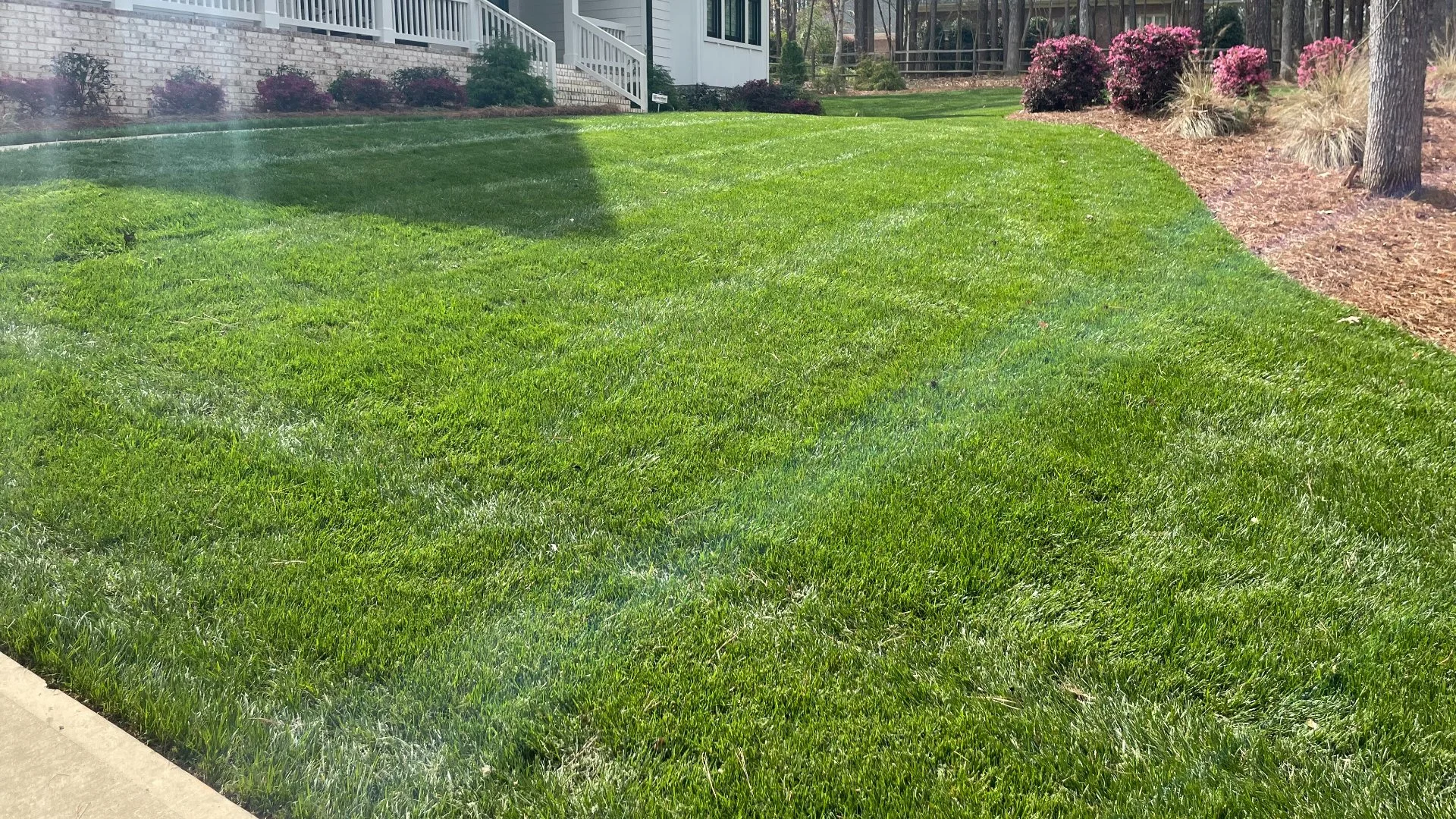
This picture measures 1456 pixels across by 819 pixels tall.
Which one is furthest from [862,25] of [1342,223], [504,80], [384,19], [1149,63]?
[1342,223]

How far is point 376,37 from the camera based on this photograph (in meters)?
16.3

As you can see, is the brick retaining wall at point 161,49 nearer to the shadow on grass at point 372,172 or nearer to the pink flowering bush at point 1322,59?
the shadow on grass at point 372,172

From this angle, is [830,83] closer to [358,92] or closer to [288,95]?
[358,92]

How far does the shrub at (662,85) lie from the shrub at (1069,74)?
23.8 feet

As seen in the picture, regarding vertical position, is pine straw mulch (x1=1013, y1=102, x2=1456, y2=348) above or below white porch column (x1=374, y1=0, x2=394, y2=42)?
below

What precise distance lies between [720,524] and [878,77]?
28.8m

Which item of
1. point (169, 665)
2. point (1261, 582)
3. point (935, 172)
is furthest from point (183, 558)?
point (935, 172)

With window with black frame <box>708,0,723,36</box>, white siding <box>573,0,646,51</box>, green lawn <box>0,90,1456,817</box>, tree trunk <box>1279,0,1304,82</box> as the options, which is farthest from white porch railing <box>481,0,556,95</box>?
tree trunk <box>1279,0,1304,82</box>

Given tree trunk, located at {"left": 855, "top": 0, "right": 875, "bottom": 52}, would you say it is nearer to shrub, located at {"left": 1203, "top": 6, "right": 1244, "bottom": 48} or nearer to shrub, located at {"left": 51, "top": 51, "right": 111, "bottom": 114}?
shrub, located at {"left": 1203, "top": 6, "right": 1244, "bottom": 48}

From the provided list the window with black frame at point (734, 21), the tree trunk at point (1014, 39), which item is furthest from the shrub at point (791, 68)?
the tree trunk at point (1014, 39)

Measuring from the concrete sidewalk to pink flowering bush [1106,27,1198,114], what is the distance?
14.8 m

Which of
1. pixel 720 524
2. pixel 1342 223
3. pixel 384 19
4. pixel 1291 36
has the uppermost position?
pixel 1291 36

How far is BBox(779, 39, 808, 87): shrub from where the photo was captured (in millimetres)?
27109

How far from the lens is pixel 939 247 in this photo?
6.55 m
